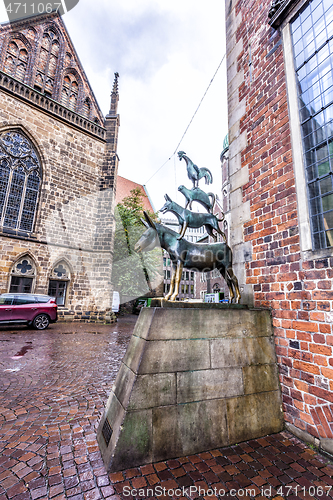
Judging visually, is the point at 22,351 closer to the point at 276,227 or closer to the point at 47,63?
the point at 276,227

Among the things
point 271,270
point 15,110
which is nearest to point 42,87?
point 15,110

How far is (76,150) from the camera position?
15.3 m

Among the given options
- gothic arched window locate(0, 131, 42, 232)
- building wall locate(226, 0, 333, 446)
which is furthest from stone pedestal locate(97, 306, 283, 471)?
gothic arched window locate(0, 131, 42, 232)

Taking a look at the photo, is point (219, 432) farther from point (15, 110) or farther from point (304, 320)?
point (15, 110)

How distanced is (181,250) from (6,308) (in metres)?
9.44

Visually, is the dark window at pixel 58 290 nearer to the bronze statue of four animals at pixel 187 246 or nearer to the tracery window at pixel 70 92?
the tracery window at pixel 70 92

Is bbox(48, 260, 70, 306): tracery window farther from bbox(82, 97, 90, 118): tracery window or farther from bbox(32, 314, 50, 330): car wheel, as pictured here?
bbox(82, 97, 90, 118): tracery window

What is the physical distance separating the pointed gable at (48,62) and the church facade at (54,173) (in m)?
0.06

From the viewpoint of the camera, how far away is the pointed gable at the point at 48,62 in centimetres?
1417

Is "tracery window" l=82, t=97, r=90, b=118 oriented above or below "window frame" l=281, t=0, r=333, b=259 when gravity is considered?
above

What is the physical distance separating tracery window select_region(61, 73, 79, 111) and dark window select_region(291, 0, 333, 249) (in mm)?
16319

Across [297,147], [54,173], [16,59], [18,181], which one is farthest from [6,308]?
[16,59]

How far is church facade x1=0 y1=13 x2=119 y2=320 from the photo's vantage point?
12.8m

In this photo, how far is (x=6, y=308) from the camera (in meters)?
9.59
